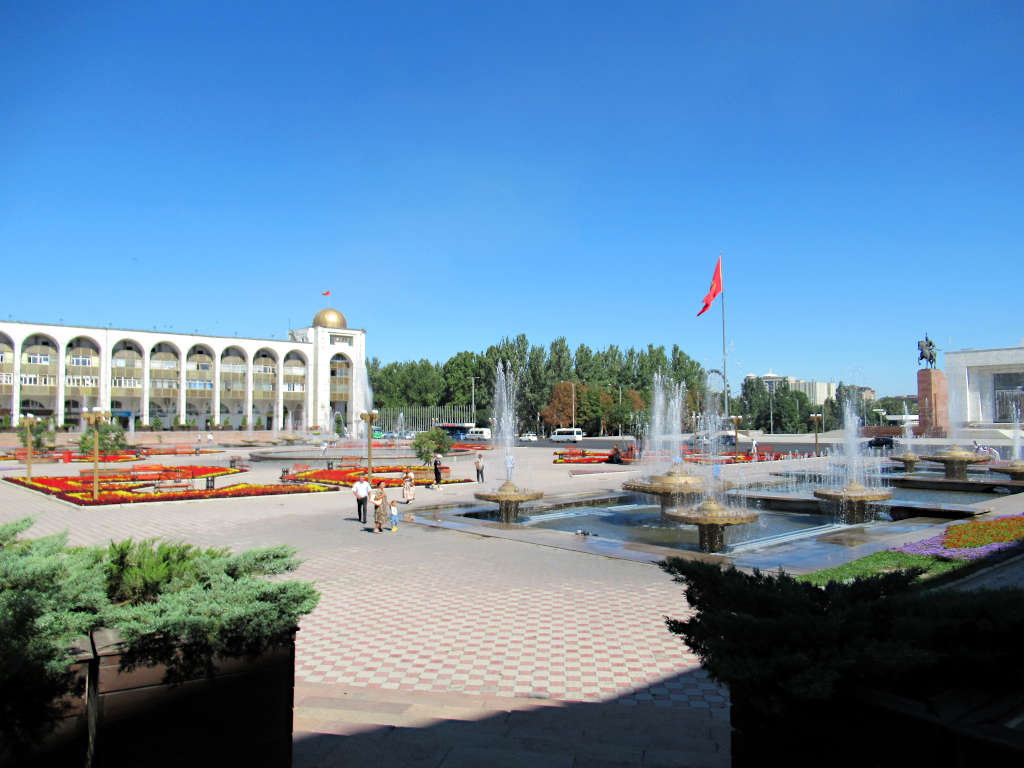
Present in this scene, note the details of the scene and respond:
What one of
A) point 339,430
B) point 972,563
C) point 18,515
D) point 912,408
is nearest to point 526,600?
point 972,563

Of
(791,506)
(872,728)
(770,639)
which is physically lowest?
(791,506)

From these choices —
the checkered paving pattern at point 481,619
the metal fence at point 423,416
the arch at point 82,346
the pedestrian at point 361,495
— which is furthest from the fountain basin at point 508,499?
the metal fence at point 423,416

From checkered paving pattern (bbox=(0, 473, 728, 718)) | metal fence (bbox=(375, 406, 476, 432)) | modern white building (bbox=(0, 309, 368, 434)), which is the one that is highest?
modern white building (bbox=(0, 309, 368, 434))

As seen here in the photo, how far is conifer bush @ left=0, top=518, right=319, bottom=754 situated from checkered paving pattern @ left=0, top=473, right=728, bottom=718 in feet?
6.71

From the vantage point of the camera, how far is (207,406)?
66.9m

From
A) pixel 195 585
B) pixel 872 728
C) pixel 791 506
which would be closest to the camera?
pixel 872 728

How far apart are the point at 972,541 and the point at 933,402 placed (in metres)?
48.2

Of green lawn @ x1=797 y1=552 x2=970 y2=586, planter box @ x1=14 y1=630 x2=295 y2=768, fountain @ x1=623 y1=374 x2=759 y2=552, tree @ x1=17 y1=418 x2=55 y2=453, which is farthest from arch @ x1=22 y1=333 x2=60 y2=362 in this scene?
planter box @ x1=14 y1=630 x2=295 y2=768

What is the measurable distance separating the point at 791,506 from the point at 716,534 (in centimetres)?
684

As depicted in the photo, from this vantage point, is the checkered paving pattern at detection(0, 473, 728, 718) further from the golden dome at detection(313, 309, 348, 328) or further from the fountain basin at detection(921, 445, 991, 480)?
the golden dome at detection(313, 309, 348, 328)

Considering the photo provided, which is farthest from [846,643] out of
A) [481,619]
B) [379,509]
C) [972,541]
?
[379,509]

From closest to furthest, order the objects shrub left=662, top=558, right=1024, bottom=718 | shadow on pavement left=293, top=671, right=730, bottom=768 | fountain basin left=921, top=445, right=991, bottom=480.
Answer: shrub left=662, top=558, right=1024, bottom=718 → shadow on pavement left=293, top=671, right=730, bottom=768 → fountain basin left=921, top=445, right=991, bottom=480

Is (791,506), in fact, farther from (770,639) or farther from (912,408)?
(912,408)

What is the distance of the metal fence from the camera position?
73.6m
